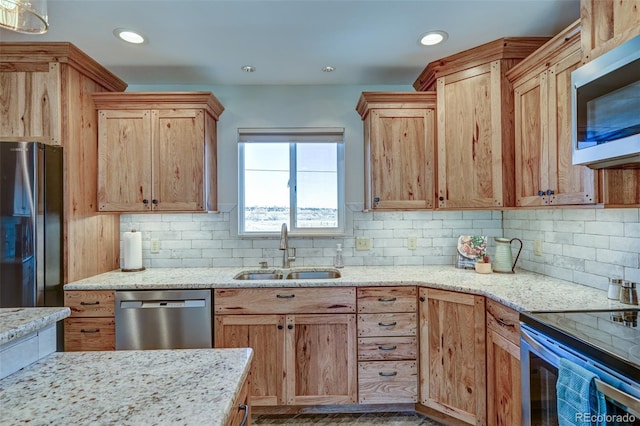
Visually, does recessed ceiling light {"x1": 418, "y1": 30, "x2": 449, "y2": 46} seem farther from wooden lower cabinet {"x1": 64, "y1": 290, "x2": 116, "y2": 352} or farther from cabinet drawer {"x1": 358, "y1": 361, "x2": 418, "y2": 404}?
wooden lower cabinet {"x1": 64, "y1": 290, "x2": 116, "y2": 352}

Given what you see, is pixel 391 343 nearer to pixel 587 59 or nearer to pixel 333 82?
pixel 587 59

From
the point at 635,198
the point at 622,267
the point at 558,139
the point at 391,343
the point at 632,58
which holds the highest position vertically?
the point at 632,58

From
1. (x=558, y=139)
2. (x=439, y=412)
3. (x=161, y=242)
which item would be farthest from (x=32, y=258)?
(x=558, y=139)

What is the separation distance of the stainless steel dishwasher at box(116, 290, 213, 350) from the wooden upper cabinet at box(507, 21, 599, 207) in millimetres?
2165

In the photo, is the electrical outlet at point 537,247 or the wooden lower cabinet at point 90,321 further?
the electrical outlet at point 537,247

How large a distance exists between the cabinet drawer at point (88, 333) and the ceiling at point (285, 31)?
183 centimetres

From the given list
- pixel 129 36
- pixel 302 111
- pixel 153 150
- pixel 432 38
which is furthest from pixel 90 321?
pixel 432 38

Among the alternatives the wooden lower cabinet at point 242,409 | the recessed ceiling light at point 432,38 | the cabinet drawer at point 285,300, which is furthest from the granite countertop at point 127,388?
the recessed ceiling light at point 432,38

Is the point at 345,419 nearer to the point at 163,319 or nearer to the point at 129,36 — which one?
the point at 163,319

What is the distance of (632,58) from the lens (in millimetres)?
1199

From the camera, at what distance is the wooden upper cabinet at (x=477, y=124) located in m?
2.18

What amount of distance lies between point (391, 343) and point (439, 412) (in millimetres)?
548

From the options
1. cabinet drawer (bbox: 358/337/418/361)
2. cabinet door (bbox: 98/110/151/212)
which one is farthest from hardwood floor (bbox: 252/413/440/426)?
cabinet door (bbox: 98/110/151/212)

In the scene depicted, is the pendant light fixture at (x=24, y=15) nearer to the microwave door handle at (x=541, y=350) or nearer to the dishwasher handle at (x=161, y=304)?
the dishwasher handle at (x=161, y=304)
